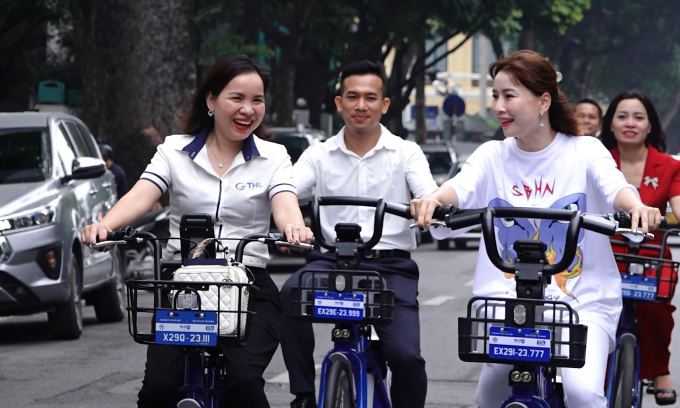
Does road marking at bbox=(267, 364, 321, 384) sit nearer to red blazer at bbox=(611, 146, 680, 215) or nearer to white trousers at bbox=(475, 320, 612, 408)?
red blazer at bbox=(611, 146, 680, 215)

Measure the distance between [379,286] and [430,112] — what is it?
1698 inches

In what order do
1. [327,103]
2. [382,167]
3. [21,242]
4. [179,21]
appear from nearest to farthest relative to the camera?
1. [382,167]
2. [21,242]
3. [179,21]
4. [327,103]

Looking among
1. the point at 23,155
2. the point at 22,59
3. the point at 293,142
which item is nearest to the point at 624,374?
the point at 23,155

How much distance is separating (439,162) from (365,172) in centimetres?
2546

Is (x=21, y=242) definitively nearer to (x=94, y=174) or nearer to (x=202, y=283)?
(x=94, y=174)

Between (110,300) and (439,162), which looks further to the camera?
(439,162)

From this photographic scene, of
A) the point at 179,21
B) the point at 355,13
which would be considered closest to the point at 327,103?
the point at 355,13

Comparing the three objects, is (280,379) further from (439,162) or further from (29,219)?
(439,162)

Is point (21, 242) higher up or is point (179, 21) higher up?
point (179, 21)

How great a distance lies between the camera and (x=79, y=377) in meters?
8.56

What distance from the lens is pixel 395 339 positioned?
17.6 ft

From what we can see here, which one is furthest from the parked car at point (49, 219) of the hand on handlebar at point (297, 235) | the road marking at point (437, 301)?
the hand on handlebar at point (297, 235)

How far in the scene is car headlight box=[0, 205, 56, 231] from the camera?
31.2 ft

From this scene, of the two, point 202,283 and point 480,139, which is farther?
point 480,139
